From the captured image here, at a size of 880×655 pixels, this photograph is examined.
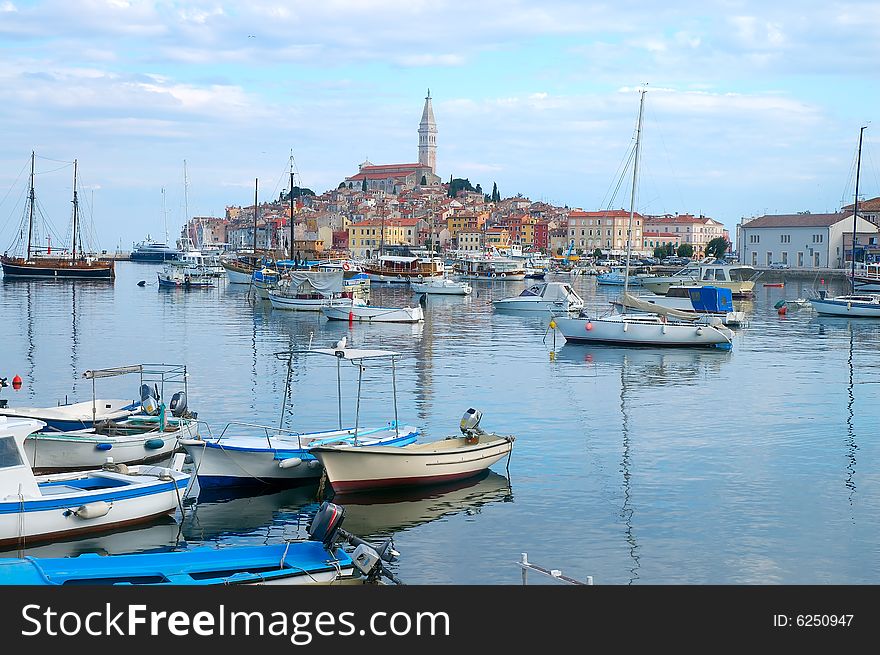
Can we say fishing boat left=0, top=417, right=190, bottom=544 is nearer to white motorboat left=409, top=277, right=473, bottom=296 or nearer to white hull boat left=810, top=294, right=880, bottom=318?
white hull boat left=810, top=294, right=880, bottom=318

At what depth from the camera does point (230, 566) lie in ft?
38.3

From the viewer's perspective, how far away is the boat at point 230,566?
36.2ft

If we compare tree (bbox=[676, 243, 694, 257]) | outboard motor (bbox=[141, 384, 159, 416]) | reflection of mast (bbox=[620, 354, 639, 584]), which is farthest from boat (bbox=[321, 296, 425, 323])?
tree (bbox=[676, 243, 694, 257])

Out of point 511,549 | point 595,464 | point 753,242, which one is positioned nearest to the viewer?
point 511,549

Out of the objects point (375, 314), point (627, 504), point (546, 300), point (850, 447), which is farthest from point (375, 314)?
point (627, 504)

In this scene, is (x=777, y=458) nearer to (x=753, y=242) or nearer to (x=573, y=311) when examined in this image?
(x=573, y=311)

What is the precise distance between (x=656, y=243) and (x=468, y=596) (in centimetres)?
18488

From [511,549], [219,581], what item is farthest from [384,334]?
[219,581]

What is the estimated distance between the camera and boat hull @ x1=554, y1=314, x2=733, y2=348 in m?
39.5

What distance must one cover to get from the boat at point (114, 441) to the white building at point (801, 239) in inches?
4159

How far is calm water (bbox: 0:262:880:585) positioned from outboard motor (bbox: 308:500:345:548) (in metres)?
1.48

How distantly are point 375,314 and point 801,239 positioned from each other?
79.1 metres

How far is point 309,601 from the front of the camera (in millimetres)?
7922

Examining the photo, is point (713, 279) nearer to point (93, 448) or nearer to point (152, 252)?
point (93, 448)
